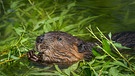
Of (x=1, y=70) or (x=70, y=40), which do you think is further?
(x=70, y=40)

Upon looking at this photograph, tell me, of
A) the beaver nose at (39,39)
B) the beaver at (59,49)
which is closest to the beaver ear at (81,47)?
the beaver at (59,49)

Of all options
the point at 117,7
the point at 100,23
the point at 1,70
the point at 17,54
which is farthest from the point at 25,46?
the point at 117,7

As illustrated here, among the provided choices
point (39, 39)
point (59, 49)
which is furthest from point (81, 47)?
point (39, 39)

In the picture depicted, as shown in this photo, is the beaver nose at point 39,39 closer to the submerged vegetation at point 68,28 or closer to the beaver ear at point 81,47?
the submerged vegetation at point 68,28

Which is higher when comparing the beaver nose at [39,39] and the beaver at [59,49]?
the beaver nose at [39,39]

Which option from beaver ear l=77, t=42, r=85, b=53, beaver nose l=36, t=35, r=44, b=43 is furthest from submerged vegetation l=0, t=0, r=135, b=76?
beaver ear l=77, t=42, r=85, b=53

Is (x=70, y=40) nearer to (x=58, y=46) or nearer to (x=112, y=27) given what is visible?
(x=58, y=46)

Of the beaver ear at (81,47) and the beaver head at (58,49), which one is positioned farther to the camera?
the beaver ear at (81,47)

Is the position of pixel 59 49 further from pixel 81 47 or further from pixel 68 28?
pixel 68 28
